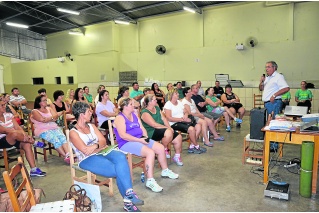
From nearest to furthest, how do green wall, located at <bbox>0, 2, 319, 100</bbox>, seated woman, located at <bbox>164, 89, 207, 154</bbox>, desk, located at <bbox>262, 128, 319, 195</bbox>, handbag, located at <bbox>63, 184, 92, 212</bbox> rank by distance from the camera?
handbag, located at <bbox>63, 184, 92, 212</bbox>, desk, located at <bbox>262, 128, 319, 195</bbox>, seated woman, located at <bbox>164, 89, 207, 154</bbox>, green wall, located at <bbox>0, 2, 319, 100</bbox>

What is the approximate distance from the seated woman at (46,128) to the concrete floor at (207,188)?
0.80 feet

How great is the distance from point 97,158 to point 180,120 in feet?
6.23

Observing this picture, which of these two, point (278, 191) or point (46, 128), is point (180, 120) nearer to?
point (278, 191)

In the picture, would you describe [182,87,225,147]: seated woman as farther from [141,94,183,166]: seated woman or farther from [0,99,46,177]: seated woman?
[0,99,46,177]: seated woman

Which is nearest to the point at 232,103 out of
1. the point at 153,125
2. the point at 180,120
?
the point at 180,120

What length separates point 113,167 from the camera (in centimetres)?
247

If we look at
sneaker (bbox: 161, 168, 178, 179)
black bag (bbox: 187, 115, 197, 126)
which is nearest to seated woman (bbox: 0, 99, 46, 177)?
sneaker (bbox: 161, 168, 178, 179)

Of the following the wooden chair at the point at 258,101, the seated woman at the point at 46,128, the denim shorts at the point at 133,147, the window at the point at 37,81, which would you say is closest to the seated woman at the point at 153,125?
the denim shorts at the point at 133,147

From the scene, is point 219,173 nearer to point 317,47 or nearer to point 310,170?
point 310,170

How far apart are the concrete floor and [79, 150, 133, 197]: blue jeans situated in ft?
0.88

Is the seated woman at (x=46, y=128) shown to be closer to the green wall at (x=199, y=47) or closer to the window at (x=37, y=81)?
the green wall at (x=199, y=47)

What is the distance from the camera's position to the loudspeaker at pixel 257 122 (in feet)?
11.0

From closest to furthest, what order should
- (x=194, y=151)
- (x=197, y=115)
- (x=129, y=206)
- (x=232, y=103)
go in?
(x=129, y=206) < (x=194, y=151) < (x=197, y=115) < (x=232, y=103)

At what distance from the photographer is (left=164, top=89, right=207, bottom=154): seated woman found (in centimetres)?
411
